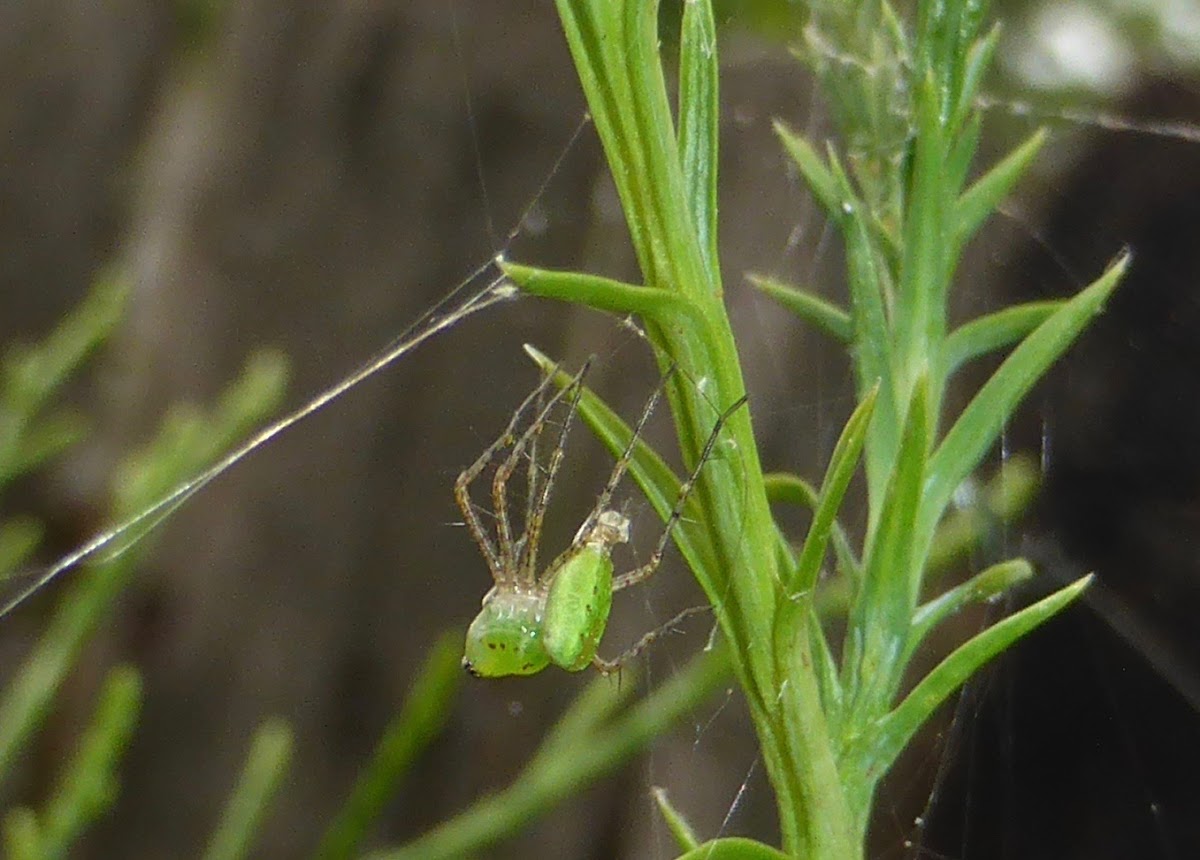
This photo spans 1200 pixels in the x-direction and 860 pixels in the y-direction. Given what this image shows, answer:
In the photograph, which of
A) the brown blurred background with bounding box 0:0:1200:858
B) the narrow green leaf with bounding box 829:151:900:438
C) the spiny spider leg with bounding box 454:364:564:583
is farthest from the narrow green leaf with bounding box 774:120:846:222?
the brown blurred background with bounding box 0:0:1200:858

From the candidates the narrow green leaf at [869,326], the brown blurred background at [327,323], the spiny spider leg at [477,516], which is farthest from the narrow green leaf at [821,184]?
the brown blurred background at [327,323]

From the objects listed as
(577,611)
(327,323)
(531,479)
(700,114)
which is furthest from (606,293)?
(327,323)

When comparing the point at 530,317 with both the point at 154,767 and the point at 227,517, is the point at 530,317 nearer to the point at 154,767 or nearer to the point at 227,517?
the point at 227,517

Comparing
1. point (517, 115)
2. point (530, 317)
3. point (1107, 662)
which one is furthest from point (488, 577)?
point (1107, 662)

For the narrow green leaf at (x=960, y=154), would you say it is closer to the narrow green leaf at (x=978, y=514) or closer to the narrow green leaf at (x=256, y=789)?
the narrow green leaf at (x=978, y=514)

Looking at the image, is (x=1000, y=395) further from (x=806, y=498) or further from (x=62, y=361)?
(x=62, y=361)

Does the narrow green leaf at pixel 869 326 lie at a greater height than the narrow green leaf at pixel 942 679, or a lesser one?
greater

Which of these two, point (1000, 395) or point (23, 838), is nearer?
point (1000, 395)
